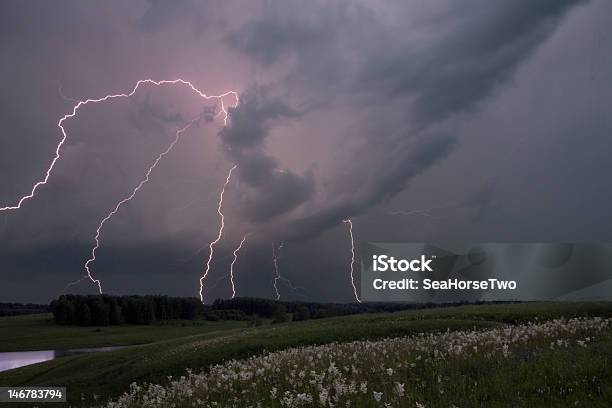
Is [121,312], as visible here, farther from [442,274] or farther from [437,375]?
[437,375]

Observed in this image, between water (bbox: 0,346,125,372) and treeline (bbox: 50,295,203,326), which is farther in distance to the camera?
treeline (bbox: 50,295,203,326)

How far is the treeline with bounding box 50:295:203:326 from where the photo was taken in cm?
16412

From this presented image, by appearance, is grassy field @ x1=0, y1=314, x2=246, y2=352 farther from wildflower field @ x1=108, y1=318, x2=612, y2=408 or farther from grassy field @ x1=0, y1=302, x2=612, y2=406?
wildflower field @ x1=108, y1=318, x2=612, y2=408

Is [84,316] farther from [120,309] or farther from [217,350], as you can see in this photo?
[217,350]

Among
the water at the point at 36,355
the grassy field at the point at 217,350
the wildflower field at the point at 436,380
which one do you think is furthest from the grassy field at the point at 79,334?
the wildflower field at the point at 436,380

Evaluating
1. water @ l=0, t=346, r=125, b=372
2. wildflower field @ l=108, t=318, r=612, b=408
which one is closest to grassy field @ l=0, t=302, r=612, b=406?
wildflower field @ l=108, t=318, r=612, b=408

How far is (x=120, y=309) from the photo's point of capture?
545 feet

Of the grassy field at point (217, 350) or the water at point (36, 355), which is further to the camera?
the water at point (36, 355)

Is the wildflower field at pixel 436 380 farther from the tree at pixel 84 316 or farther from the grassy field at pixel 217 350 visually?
the tree at pixel 84 316

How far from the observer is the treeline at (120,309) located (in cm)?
16412

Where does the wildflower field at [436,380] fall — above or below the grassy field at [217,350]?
above

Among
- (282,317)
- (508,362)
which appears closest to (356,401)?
(508,362)

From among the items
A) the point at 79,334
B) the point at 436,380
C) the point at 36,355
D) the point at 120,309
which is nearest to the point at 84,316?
the point at 120,309

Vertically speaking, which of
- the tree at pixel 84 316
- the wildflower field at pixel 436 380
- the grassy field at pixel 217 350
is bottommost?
the tree at pixel 84 316
